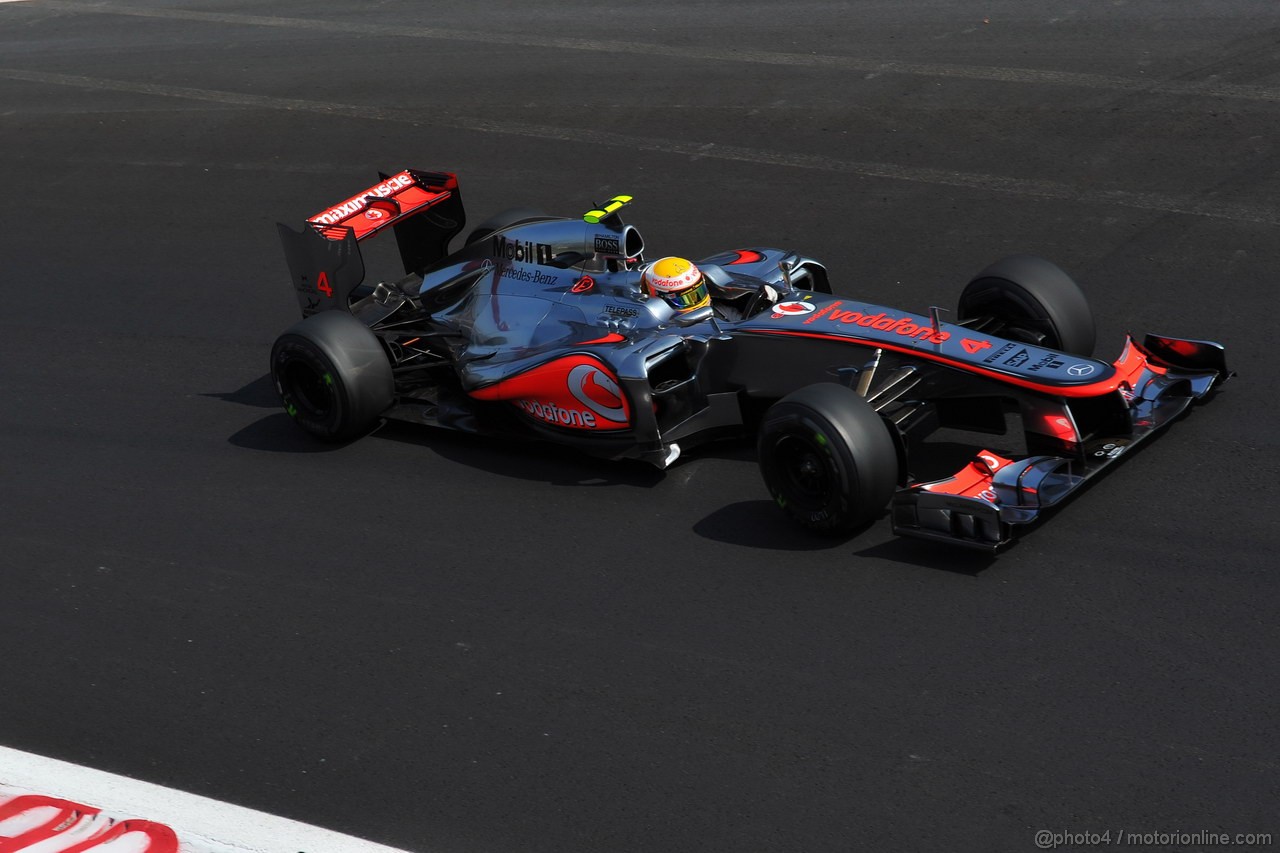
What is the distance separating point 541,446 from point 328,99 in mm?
8564

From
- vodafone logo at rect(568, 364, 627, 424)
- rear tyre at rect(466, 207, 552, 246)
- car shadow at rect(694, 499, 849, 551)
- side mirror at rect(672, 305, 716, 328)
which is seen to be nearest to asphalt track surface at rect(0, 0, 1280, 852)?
car shadow at rect(694, 499, 849, 551)

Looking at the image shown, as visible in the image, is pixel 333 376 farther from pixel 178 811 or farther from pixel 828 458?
pixel 178 811

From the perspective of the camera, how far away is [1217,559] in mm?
7125

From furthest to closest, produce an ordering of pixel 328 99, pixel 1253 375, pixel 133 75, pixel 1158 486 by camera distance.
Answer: pixel 133 75 → pixel 328 99 → pixel 1253 375 → pixel 1158 486

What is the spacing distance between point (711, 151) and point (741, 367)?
577cm

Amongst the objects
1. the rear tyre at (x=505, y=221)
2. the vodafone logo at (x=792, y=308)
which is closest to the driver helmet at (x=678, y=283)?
the vodafone logo at (x=792, y=308)

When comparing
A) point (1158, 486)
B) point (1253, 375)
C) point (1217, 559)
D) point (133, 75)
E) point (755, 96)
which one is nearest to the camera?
point (1217, 559)

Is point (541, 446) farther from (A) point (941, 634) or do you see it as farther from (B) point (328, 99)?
(B) point (328, 99)

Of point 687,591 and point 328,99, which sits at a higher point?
point 328,99

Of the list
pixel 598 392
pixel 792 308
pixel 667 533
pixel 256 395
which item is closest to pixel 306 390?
pixel 256 395

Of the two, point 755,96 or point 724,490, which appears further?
point 755,96

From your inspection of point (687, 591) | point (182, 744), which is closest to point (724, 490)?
point (687, 591)

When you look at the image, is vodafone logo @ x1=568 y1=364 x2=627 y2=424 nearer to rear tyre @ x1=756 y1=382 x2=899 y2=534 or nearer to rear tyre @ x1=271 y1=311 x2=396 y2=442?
rear tyre @ x1=756 y1=382 x2=899 y2=534

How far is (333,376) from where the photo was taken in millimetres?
8945
